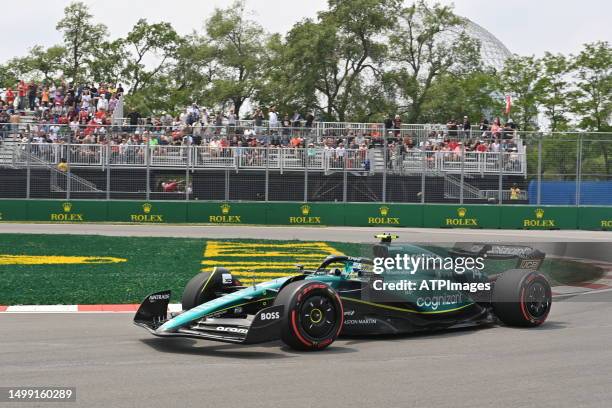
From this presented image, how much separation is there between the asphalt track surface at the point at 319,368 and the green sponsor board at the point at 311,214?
19913 millimetres

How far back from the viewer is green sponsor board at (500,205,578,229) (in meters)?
32.2

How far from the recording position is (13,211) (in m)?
31.0

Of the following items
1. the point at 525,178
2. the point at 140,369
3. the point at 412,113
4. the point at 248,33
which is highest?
the point at 248,33

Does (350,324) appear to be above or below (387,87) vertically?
below

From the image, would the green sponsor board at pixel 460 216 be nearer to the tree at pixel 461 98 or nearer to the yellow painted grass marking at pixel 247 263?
the yellow painted grass marking at pixel 247 263

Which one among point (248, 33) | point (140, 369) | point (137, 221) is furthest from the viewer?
point (248, 33)

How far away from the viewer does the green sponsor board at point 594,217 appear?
32.4 meters

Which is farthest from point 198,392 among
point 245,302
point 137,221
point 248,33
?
point 248,33

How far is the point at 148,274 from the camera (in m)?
16.6

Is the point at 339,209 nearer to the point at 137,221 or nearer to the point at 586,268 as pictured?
the point at 137,221

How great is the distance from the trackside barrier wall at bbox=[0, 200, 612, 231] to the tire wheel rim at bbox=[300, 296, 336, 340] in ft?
71.6

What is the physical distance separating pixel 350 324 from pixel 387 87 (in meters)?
46.9

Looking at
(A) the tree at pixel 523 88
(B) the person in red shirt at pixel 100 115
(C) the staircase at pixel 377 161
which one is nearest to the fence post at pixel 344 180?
(C) the staircase at pixel 377 161

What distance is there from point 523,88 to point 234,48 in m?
19.5
